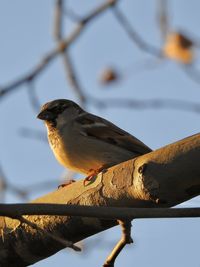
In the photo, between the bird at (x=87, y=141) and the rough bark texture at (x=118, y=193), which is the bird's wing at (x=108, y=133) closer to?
the bird at (x=87, y=141)

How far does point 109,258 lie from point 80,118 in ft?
9.26

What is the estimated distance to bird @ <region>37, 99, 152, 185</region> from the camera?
208 inches

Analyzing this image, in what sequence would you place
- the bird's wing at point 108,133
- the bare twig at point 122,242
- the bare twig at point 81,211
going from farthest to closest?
1. the bird's wing at point 108,133
2. the bare twig at point 122,242
3. the bare twig at point 81,211

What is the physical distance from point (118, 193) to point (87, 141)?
2286 mm

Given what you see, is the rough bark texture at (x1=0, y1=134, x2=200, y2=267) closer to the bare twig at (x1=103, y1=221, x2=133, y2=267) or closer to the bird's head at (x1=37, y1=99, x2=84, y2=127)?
the bare twig at (x1=103, y1=221, x2=133, y2=267)

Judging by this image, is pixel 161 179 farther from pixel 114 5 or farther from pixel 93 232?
pixel 114 5

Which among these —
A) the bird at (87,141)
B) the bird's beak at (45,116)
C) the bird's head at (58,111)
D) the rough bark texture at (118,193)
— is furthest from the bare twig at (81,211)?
the bird's beak at (45,116)

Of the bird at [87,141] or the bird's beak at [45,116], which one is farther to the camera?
the bird's beak at [45,116]

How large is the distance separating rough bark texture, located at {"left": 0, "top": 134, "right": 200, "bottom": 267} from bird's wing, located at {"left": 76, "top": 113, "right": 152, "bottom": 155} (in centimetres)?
150

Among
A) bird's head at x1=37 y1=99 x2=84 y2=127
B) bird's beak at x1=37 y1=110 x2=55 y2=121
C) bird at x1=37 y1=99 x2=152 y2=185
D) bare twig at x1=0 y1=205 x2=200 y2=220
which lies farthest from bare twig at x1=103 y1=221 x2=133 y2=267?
bird's beak at x1=37 y1=110 x2=55 y2=121

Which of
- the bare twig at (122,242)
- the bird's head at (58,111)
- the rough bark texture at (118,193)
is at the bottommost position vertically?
the bare twig at (122,242)

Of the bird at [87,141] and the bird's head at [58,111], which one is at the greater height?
the bird's head at [58,111]

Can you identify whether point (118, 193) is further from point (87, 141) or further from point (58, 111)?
point (58, 111)

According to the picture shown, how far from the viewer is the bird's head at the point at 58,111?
20.2ft
